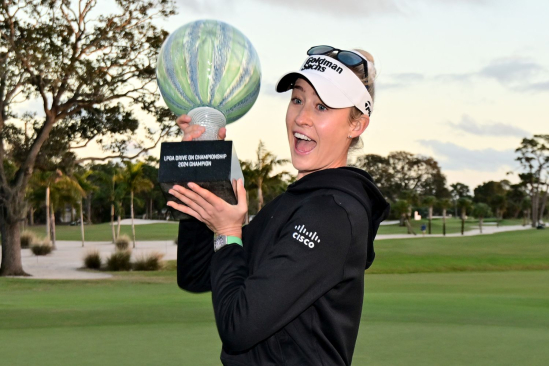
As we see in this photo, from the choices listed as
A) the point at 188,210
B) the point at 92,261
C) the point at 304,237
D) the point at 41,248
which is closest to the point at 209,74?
the point at 188,210

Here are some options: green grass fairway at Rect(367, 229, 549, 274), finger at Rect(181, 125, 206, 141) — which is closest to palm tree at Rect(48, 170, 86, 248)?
green grass fairway at Rect(367, 229, 549, 274)

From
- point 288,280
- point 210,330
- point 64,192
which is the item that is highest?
point 64,192

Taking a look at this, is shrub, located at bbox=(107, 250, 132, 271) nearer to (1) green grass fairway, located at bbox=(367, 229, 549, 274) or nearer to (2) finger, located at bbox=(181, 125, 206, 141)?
(1) green grass fairway, located at bbox=(367, 229, 549, 274)

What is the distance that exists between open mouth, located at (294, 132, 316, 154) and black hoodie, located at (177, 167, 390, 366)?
0.37 feet

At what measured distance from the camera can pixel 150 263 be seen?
30.8 meters

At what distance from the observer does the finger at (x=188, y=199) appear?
2.30 m

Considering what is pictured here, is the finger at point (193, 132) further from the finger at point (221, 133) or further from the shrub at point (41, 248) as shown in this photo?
the shrub at point (41, 248)

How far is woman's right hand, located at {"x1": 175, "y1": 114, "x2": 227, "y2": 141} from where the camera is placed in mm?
2488

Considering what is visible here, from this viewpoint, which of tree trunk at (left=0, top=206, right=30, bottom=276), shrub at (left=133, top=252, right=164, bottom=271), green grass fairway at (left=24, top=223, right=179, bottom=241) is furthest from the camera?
green grass fairway at (left=24, top=223, right=179, bottom=241)

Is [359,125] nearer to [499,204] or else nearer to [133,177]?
[133,177]

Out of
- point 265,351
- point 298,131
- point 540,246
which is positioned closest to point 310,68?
point 298,131

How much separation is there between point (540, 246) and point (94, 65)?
29660 millimetres

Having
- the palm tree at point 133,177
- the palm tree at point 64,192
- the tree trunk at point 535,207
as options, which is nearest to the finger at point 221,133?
the palm tree at point 64,192

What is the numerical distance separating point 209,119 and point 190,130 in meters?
0.13
